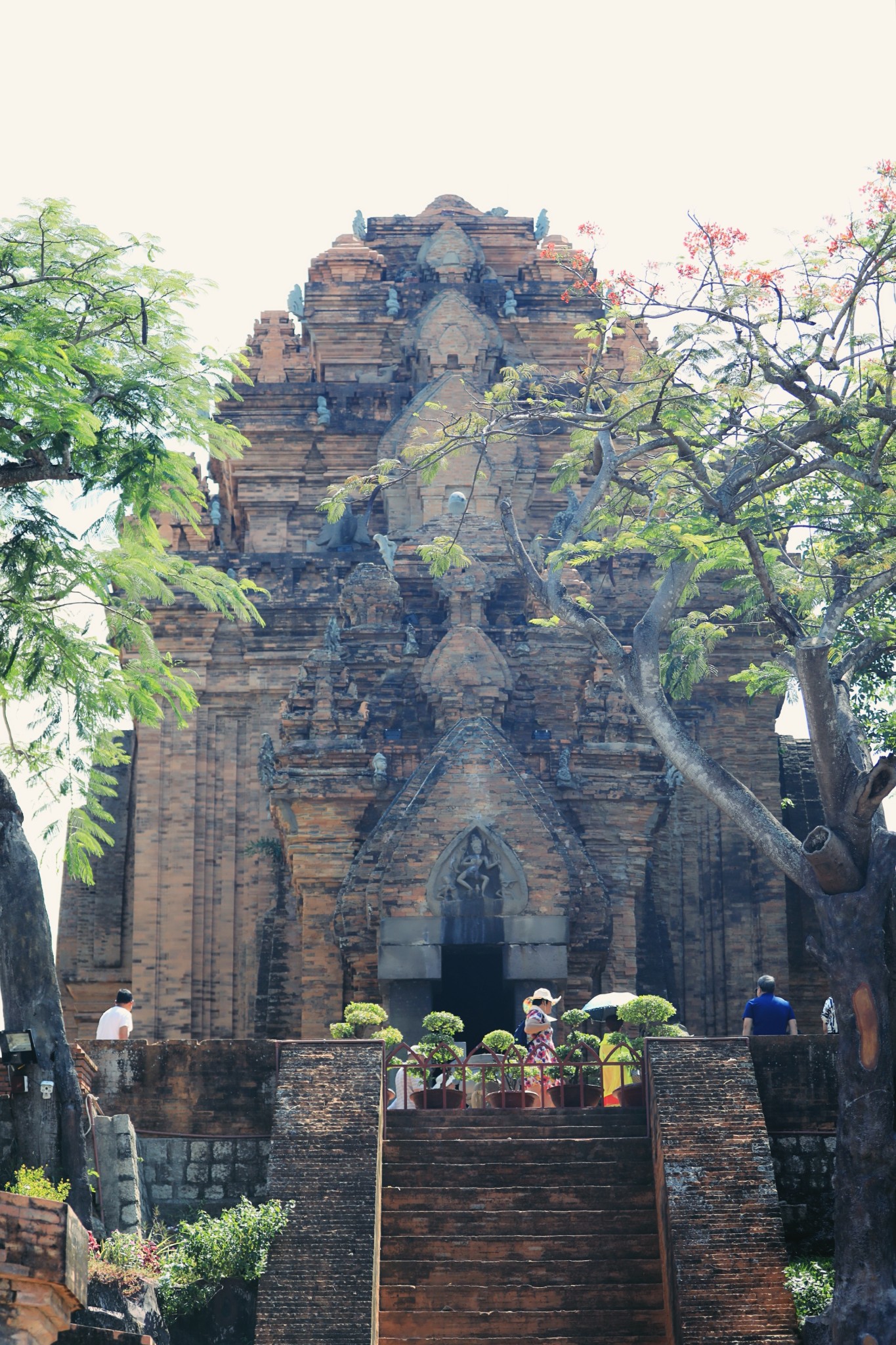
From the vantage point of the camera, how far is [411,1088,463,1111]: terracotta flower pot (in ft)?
66.0

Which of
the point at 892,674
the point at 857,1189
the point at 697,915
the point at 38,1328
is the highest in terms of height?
the point at 892,674

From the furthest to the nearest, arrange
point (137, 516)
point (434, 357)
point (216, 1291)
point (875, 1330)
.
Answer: point (434, 357), point (137, 516), point (216, 1291), point (875, 1330)

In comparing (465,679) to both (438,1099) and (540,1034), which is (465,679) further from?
(438,1099)

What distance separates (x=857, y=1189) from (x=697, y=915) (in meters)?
11.7

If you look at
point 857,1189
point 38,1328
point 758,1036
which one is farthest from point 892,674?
point 38,1328

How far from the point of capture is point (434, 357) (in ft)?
104

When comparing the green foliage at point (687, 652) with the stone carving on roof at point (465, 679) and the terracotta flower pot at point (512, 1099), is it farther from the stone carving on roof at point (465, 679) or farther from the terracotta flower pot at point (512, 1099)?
the terracotta flower pot at point (512, 1099)

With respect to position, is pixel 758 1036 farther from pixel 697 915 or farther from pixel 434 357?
pixel 434 357

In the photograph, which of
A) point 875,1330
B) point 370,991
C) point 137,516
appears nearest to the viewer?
point 875,1330

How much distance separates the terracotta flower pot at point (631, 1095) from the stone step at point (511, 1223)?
1.43m

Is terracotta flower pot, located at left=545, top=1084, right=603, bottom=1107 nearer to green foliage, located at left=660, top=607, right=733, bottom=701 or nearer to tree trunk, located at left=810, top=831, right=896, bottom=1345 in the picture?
tree trunk, located at left=810, top=831, right=896, bottom=1345

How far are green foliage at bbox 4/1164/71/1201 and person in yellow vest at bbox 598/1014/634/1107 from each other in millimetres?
5520

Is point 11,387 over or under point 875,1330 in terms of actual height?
over

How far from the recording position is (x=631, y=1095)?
1970cm
